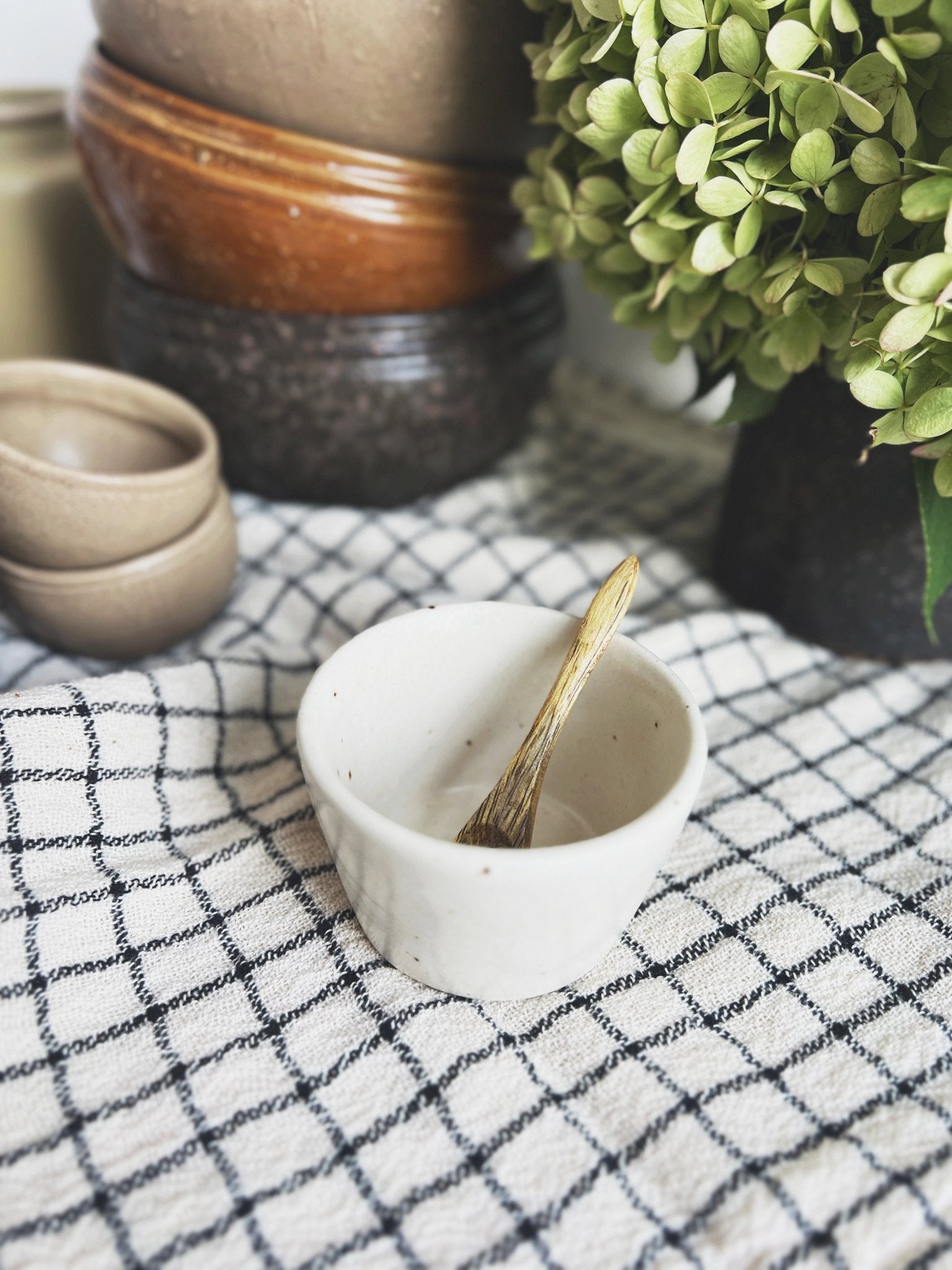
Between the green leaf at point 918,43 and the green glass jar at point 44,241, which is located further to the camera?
Answer: the green glass jar at point 44,241

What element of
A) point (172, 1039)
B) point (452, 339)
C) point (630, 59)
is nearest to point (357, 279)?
point (452, 339)

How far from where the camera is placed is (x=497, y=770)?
441 millimetres

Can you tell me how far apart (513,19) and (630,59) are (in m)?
0.12

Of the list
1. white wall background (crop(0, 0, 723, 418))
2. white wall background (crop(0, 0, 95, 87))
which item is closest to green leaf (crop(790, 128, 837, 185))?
white wall background (crop(0, 0, 723, 418))

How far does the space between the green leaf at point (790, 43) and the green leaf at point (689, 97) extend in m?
0.03

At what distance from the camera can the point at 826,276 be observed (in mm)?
373

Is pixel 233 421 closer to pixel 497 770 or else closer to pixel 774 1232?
pixel 497 770

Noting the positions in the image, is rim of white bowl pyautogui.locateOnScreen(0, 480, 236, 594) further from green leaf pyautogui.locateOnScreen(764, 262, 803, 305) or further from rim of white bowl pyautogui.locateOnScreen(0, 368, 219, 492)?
green leaf pyautogui.locateOnScreen(764, 262, 803, 305)

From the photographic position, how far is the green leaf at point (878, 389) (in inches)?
14.3

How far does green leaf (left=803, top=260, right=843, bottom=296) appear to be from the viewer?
372 mm

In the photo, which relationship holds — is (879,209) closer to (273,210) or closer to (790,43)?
(790,43)

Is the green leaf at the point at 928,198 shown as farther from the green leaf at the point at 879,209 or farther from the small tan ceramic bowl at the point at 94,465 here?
the small tan ceramic bowl at the point at 94,465

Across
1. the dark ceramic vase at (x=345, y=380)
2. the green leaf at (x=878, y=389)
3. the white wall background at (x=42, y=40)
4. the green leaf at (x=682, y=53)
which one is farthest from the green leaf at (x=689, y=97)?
the white wall background at (x=42, y=40)

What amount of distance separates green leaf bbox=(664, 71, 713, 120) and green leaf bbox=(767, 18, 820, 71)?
0.09 ft
